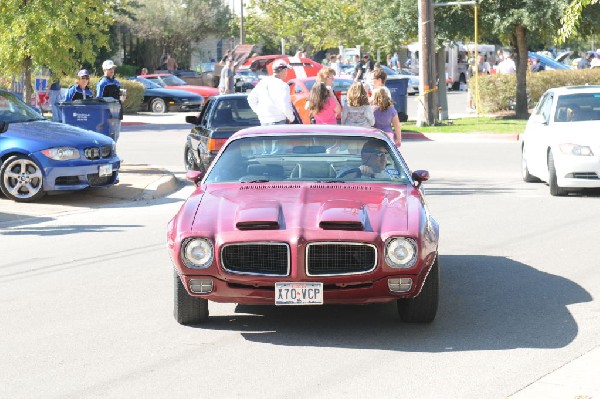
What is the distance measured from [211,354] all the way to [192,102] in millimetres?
34685

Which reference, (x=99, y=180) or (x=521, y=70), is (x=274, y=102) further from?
(x=521, y=70)

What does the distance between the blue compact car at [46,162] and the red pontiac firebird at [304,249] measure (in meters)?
7.69

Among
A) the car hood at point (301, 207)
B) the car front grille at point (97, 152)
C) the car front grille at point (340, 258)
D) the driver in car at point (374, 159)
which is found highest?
the driver in car at point (374, 159)

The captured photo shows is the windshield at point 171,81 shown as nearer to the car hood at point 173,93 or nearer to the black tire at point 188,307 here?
the car hood at point 173,93

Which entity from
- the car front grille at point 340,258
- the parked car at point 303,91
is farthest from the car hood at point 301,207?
the parked car at point 303,91

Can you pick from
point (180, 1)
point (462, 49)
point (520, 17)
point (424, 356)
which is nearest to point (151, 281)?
point (424, 356)

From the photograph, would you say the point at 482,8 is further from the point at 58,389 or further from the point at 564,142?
the point at 58,389

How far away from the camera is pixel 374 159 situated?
8.98 metres

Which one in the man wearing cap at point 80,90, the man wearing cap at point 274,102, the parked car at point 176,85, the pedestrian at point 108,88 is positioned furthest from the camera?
the parked car at point 176,85

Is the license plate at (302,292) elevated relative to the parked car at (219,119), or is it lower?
lower

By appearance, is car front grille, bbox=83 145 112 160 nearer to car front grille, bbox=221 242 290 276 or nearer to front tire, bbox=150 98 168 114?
car front grille, bbox=221 242 290 276

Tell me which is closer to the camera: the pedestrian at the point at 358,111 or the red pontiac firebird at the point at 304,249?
the red pontiac firebird at the point at 304,249

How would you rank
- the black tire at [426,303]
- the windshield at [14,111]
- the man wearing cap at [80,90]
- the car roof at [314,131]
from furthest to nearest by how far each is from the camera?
the man wearing cap at [80,90]
the windshield at [14,111]
the car roof at [314,131]
the black tire at [426,303]

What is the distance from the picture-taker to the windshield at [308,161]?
8.80 metres
